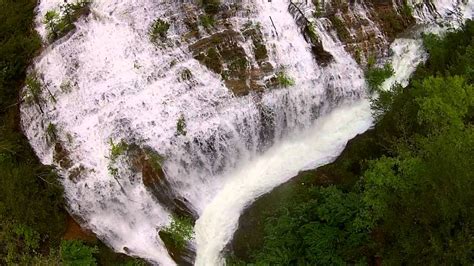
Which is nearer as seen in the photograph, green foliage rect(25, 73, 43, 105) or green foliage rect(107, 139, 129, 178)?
green foliage rect(107, 139, 129, 178)

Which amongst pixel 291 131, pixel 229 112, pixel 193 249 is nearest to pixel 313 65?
pixel 291 131

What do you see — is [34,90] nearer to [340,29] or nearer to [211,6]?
[211,6]

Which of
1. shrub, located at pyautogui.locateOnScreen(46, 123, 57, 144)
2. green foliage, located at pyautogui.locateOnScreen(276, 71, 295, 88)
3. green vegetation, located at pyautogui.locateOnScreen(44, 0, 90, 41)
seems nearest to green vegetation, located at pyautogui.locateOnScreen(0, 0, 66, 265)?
shrub, located at pyautogui.locateOnScreen(46, 123, 57, 144)

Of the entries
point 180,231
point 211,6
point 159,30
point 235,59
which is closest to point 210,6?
point 211,6

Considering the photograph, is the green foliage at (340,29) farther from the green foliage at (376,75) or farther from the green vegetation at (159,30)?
the green vegetation at (159,30)

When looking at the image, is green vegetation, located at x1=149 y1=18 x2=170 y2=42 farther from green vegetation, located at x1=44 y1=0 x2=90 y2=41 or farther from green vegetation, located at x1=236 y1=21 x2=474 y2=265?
green vegetation, located at x1=236 y1=21 x2=474 y2=265

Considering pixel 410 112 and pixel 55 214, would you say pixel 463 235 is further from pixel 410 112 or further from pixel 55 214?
pixel 55 214

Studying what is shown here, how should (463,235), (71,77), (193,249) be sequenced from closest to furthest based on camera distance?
(463,235) → (193,249) → (71,77)

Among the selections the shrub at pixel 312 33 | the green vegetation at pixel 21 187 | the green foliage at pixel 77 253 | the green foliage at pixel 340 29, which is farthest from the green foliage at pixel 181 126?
the green foliage at pixel 340 29
